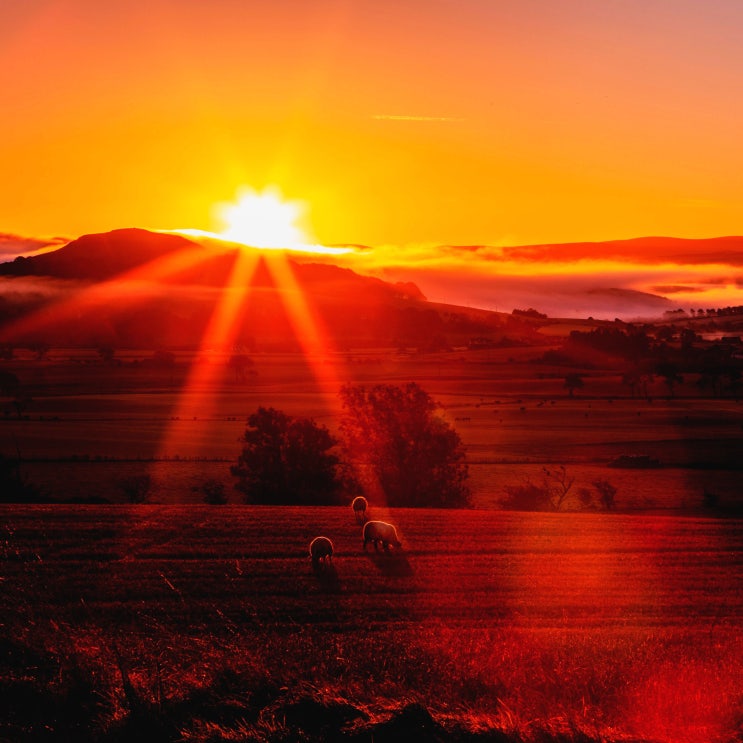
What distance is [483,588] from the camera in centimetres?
2206

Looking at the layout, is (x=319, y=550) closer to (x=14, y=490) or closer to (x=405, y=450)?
(x=405, y=450)

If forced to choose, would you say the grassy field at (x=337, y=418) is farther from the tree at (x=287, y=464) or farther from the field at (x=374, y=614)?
the tree at (x=287, y=464)

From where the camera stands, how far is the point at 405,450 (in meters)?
48.8

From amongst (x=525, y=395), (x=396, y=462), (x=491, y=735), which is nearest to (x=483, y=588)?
(x=491, y=735)

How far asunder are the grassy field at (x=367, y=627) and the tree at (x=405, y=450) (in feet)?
44.2

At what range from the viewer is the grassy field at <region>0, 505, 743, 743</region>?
7707 millimetres

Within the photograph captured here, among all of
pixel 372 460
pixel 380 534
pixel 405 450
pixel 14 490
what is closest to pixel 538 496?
pixel 405 450

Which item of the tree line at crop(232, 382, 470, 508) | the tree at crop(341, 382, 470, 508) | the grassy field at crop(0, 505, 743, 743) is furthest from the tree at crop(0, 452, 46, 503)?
the tree at crop(341, 382, 470, 508)

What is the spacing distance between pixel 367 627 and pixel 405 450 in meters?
30.9

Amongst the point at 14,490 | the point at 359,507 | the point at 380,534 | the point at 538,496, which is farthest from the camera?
the point at 538,496

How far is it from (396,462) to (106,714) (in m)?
41.3

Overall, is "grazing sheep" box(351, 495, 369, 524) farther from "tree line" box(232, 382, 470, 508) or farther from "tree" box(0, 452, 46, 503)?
"tree" box(0, 452, 46, 503)

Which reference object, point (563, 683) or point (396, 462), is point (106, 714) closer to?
point (563, 683)

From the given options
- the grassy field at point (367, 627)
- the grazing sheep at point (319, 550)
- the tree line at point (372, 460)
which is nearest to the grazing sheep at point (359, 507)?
the grassy field at point (367, 627)
